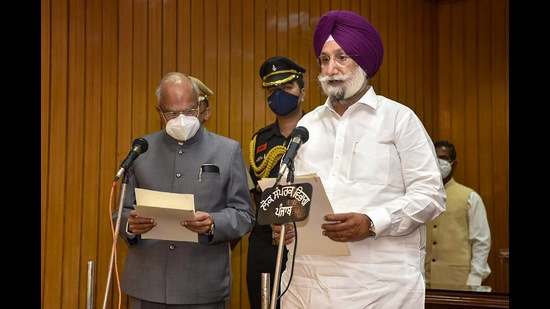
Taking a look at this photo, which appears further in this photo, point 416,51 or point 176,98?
point 416,51

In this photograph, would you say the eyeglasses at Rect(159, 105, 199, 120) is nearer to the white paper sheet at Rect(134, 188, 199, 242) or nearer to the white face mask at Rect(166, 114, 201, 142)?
the white face mask at Rect(166, 114, 201, 142)

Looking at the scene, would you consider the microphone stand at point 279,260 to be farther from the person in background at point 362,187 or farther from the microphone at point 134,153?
the microphone at point 134,153

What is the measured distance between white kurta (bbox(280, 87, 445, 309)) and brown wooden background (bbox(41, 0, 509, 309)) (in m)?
2.39

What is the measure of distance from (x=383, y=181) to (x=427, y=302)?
225 cm

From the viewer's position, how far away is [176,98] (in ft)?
13.3

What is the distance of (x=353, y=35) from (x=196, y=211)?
4.08 feet

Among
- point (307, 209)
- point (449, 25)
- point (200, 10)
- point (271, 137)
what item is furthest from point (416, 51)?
point (307, 209)

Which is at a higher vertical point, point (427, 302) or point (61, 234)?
point (61, 234)

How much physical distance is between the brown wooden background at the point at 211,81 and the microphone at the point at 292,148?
261 cm

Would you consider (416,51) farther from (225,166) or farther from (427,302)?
(225,166)

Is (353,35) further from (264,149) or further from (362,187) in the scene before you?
(264,149)

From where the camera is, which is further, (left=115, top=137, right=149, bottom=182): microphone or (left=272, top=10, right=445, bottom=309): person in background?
(left=115, top=137, right=149, bottom=182): microphone

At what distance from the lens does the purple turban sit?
315cm

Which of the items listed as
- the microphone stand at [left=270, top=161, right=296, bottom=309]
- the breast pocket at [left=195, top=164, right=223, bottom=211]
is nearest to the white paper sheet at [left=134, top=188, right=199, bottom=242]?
the breast pocket at [left=195, top=164, right=223, bottom=211]
